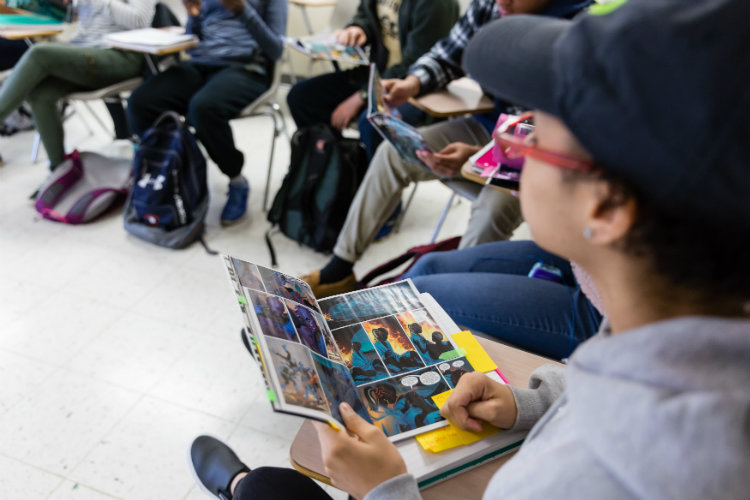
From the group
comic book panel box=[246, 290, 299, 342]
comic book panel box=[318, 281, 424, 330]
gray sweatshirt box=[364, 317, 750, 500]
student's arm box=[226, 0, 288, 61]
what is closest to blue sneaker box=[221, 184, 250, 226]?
student's arm box=[226, 0, 288, 61]

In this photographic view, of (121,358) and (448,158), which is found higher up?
(448,158)

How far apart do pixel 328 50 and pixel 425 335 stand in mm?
1524

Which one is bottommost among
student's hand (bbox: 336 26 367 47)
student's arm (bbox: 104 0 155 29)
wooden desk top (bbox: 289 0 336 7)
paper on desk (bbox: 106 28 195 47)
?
student's hand (bbox: 336 26 367 47)

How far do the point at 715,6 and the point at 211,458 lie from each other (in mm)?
1250

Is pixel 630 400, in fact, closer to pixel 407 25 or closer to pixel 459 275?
pixel 459 275

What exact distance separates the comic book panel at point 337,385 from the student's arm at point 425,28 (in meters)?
1.60

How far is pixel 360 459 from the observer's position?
551 mm

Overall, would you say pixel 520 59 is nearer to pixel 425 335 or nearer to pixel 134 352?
pixel 425 335

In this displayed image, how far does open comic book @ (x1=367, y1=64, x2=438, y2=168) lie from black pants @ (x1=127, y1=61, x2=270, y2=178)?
85 centimetres

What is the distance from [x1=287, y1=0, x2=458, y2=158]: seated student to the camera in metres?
1.93

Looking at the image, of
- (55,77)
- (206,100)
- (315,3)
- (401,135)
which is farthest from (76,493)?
(315,3)

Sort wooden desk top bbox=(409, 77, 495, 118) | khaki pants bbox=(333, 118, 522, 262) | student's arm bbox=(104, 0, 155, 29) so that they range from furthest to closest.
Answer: student's arm bbox=(104, 0, 155, 29)
khaki pants bbox=(333, 118, 522, 262)
wooden desk top bbox=(409, 77, 495, 118)

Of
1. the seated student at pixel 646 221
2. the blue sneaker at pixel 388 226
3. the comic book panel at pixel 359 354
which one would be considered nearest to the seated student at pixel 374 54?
the blue sneaker at pixel 388 226

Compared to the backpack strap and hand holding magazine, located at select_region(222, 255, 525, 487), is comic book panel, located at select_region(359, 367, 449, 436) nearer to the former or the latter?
hand holding magazine, located at select_region(222, 255, 525, 487)
